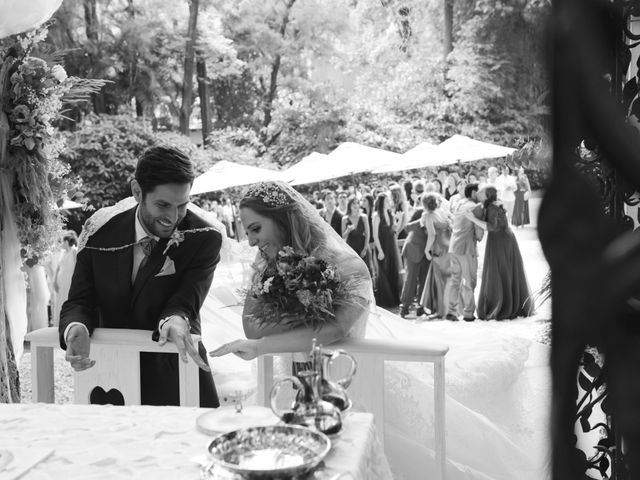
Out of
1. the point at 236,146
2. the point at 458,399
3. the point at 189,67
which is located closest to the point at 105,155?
the point at 189,67

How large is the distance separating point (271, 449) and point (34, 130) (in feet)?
7.19

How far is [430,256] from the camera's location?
9.47 meters

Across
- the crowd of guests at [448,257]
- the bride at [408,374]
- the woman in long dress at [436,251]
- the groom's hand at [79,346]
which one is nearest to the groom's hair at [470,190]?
the crowd of guests at [448,257]

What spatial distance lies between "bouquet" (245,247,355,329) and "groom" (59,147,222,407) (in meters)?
0.30

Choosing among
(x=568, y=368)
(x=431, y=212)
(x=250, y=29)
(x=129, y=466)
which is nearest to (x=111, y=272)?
(x=129, y=466)

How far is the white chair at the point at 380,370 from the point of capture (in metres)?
2.79

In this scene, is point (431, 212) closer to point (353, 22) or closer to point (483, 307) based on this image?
point (483, 307)

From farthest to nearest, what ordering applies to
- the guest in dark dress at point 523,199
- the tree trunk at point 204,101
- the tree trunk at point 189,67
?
1. the tree trunk at point 204,101
2. the tree trunk at point 189,67
3. the guest in dark dress at point 523,199

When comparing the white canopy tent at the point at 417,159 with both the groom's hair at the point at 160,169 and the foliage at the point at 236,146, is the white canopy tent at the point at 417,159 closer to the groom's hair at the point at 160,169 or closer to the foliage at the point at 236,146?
the foliage at the point at 236,146

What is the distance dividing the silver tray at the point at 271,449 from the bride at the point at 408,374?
84 centimetres

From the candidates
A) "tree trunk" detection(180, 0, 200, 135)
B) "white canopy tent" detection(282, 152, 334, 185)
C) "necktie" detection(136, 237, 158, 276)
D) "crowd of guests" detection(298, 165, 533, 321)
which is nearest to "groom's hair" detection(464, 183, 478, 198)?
"crowd of guests" detection(298, 165, 533, 321)

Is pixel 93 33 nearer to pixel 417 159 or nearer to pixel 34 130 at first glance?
pixel 417 159

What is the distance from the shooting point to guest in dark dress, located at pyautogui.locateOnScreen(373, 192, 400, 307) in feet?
34.7

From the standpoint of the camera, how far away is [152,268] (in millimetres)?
2990
